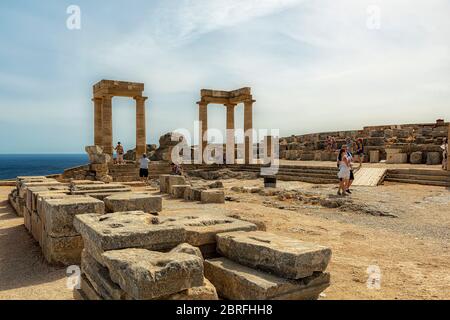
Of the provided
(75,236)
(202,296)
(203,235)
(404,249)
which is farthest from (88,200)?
(404,249)

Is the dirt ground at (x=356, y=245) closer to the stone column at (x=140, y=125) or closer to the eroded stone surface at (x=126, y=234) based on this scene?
the eroded stone surface at (x=126, y=234)

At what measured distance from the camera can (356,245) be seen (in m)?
6.49

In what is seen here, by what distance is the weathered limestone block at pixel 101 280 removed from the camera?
325 centimetres

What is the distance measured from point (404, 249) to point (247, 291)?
4020 millimetres

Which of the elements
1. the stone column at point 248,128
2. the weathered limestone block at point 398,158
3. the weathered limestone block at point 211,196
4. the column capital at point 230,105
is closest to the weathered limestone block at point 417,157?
the weathered limestone block at point 398,158

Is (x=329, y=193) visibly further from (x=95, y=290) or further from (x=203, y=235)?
(x=95, y=290)

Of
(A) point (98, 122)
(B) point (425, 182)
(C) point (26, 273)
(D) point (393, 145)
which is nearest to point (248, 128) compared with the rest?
(D) point (393, 145)

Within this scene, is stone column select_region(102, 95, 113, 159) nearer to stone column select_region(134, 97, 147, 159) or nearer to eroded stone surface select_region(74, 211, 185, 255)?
stone column select_region(134, 97, 147, 159)

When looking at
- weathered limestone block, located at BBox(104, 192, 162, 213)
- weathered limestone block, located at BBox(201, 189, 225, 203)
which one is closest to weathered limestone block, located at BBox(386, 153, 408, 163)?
weathered limestone block, located at BBox(201, 189, 225, 203)

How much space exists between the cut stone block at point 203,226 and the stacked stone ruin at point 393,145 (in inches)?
761

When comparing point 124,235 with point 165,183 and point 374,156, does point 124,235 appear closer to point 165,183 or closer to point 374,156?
point 165,183

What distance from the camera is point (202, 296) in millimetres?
3346

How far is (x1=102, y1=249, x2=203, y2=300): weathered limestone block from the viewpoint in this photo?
2980 mm

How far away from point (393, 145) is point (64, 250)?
78.8 feet
